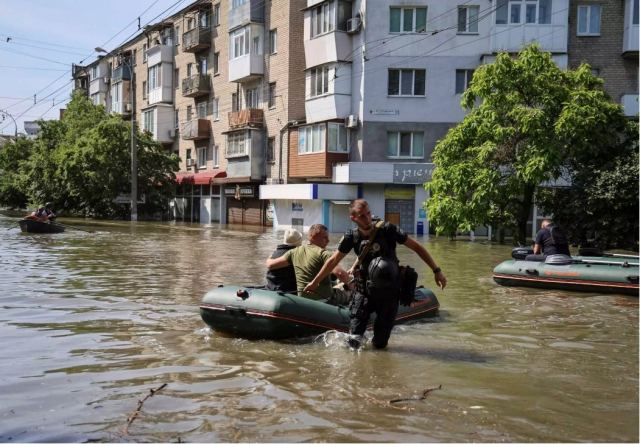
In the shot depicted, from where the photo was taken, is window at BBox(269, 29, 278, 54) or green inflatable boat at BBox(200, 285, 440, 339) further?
window at BBox(269, 29, 278, 54)

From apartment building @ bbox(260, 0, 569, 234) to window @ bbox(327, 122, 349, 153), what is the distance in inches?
2.0

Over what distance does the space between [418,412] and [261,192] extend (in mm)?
34997

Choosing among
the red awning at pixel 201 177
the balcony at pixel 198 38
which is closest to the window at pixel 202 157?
the red awning at pixel 201 177

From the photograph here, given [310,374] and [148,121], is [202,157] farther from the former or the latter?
[310,374]

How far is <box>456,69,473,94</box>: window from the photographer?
3378 cm

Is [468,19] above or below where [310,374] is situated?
above

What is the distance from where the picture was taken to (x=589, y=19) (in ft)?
109

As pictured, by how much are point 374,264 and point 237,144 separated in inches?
1420

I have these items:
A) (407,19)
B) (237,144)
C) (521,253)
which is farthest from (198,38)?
(521,253)

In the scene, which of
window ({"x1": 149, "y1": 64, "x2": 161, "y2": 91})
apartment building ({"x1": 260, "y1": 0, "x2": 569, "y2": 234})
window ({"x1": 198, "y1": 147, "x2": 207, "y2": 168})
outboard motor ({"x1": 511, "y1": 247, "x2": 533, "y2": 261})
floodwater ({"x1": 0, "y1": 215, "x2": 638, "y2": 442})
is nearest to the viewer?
floodwater ({"x1": 0, "y1": 215, "x2": 638, "y2": 442})

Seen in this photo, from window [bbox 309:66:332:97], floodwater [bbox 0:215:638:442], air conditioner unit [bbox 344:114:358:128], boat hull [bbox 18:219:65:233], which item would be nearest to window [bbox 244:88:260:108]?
window [bbox 309:66:332:97]

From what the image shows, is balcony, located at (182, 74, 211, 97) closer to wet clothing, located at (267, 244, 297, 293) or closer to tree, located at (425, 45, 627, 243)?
tree, located at (425, 45, 627, 243)

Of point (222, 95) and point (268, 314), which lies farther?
point (222, 95)

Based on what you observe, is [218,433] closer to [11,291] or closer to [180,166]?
[11,291]
